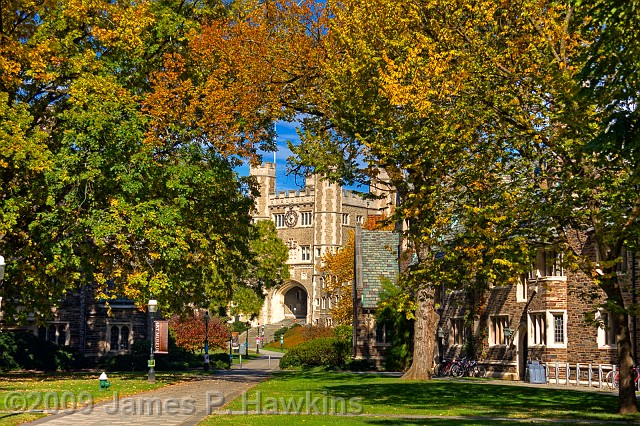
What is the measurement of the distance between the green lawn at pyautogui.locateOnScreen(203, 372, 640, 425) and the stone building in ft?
299

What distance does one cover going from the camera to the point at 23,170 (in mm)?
29734

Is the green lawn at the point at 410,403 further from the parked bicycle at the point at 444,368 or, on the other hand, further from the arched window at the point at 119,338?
the arched window at the point at 119,338

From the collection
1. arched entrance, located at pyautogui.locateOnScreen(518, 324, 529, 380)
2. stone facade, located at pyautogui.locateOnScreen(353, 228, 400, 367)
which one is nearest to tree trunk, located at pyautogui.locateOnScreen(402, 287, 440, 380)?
arched entrance, located at pyautogui.locateOnScreen(518, 324, 529, 380)

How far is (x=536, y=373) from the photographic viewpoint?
39.4m

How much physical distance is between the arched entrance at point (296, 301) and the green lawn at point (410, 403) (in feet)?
315

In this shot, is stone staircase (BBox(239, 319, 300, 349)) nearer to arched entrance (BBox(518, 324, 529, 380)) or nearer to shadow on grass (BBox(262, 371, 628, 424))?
arched entrance (BBox(518, 324, 529, 380))

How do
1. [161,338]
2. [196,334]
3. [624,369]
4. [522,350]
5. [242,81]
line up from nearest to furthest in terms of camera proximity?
[624,369] → [242,81] → [161,338] → [522,350] → [196,334]

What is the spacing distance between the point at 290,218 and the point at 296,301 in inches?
523

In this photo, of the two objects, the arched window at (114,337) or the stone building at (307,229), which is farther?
the stone building at (307,229)

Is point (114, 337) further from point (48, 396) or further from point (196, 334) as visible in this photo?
point (48, 396)

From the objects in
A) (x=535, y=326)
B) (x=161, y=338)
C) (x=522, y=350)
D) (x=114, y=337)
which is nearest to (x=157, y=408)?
(x=161, y=338)

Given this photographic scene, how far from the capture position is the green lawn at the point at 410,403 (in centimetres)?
1894

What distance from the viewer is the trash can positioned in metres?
39.2

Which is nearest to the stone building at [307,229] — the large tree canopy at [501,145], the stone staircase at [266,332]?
the stone staircase at [266,332]
